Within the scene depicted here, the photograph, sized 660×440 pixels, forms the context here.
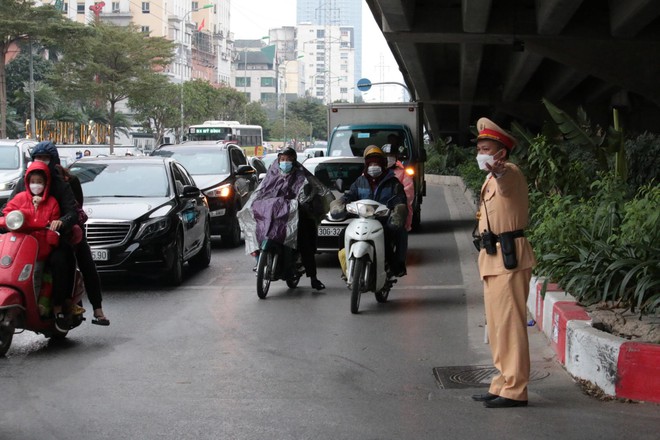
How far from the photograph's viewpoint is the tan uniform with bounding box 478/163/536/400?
6449 mm

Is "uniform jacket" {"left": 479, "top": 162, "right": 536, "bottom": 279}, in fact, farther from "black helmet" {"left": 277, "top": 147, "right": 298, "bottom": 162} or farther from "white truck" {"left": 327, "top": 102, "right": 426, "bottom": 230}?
"white truck" {"left": 327, "top": 102, "right": 426, "bottom": 230}

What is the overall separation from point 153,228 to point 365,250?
304cm

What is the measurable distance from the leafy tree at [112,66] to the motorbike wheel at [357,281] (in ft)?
177

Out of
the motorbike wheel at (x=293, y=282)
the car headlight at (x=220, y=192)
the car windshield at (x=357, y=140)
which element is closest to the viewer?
the motorbike wheel at (x=293, y=282)

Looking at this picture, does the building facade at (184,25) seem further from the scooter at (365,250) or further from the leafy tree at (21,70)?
the scooter at (365,250)

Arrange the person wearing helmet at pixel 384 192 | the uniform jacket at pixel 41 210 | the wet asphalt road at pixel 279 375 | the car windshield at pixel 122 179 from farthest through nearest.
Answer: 1. the car windshield at pixel 122 179
2. the person wearing helmet at pixel 384 192
3. the uniform jacket at pixel 41 210
4. the wet asphalt road at pixel 279 375

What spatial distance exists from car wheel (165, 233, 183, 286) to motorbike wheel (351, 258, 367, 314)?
116 inches

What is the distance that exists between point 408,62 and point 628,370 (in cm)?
2235

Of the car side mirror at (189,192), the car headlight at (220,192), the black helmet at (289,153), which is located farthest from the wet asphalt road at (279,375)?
the car headlight at (220,192)

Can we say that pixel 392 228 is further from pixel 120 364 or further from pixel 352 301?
pixel 120 364

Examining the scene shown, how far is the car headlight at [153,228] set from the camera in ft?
39.7

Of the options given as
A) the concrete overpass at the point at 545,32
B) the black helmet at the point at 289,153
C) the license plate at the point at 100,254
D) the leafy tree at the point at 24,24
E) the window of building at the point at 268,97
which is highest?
the leafy tree at the point at 24,24

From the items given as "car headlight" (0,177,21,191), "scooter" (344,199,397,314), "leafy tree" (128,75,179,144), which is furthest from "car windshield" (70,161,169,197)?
"leafy tree" (128,75,179,144)

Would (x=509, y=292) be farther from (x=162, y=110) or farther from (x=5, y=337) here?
(x=162, y=110)
